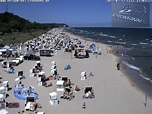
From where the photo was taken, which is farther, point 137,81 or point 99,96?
point 137,81

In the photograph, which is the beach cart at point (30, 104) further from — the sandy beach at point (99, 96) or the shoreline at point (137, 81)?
the shoreline at point (137, 81)

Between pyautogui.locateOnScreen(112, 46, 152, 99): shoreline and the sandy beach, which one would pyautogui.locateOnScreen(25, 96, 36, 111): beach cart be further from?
pyautogui.locateOnScreen(112, 46, 152, 99): shoreline

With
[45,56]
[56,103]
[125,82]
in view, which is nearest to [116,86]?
[125,82]

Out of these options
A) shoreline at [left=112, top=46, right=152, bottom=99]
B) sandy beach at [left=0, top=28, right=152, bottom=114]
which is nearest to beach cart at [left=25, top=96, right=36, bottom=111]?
sandy beach at [left=0, top=28, right=152, bottom=114]

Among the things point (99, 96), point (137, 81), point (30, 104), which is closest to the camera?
point (30, 104)

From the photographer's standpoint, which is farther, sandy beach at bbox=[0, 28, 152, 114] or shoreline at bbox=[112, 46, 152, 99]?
shoreline at bbox=[112, 46, 152, 99]

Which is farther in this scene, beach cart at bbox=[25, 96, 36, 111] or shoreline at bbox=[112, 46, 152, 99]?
shoreline at bbox=[112, 46, 152, 99]

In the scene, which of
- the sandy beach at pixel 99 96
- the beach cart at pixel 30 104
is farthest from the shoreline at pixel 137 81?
the beach cart at pixel 30 104

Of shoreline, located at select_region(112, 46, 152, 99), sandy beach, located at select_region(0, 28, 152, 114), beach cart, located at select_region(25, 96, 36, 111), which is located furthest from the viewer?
shoreline, located at select_region(112, 46, 152, 99)

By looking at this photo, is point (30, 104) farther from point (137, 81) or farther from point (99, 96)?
point (137, 81)

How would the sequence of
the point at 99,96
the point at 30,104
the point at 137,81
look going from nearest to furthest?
the point at 30,104, the point at 99,96, the point at 137,81

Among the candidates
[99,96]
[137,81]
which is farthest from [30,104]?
[137,81]

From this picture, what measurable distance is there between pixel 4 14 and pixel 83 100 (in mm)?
119191

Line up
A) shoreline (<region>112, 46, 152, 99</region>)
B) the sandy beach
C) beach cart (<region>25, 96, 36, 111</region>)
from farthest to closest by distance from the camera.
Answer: shoreline (<region>112, 46, 152, 99</region>) → the sandy beach → beach cart (<region>25, 96, 36, 111</region>)
